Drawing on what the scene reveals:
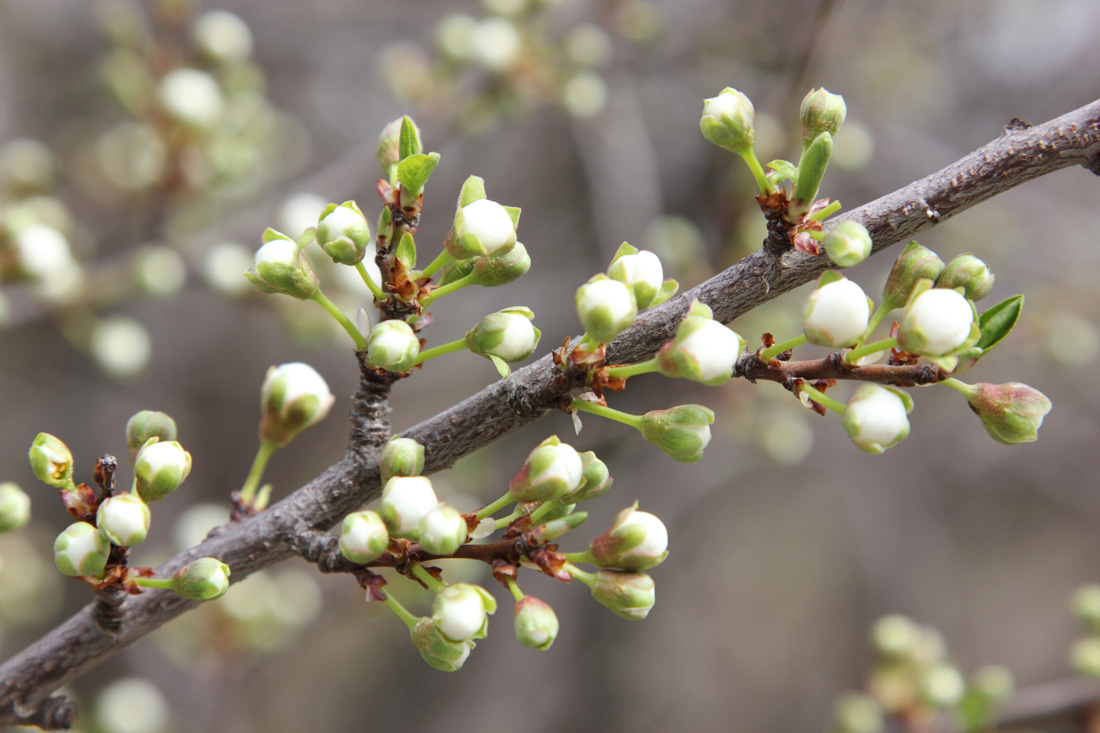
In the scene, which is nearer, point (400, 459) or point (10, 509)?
point (400, 459)

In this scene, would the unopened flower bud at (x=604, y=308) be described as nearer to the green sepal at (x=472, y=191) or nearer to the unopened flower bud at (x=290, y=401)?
the green sepal at (x=472, y=191)

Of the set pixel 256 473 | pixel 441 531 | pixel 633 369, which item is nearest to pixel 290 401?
pixel 256 473

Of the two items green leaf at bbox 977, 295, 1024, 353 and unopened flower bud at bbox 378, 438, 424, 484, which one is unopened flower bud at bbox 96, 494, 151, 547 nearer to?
unopened flower bud at bbox 378, 438, 424, 484

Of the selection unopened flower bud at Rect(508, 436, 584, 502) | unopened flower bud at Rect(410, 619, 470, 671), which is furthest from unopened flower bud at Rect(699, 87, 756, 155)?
unopened flower bud at Rect(410, 619, 470, 671)

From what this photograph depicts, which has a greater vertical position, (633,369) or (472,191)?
(472,191)

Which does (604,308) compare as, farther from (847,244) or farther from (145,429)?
(145,429)

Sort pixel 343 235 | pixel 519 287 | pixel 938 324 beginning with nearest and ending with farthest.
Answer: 1. pixel 938 324
2. pixel 343 235
3. pixel 519 287
